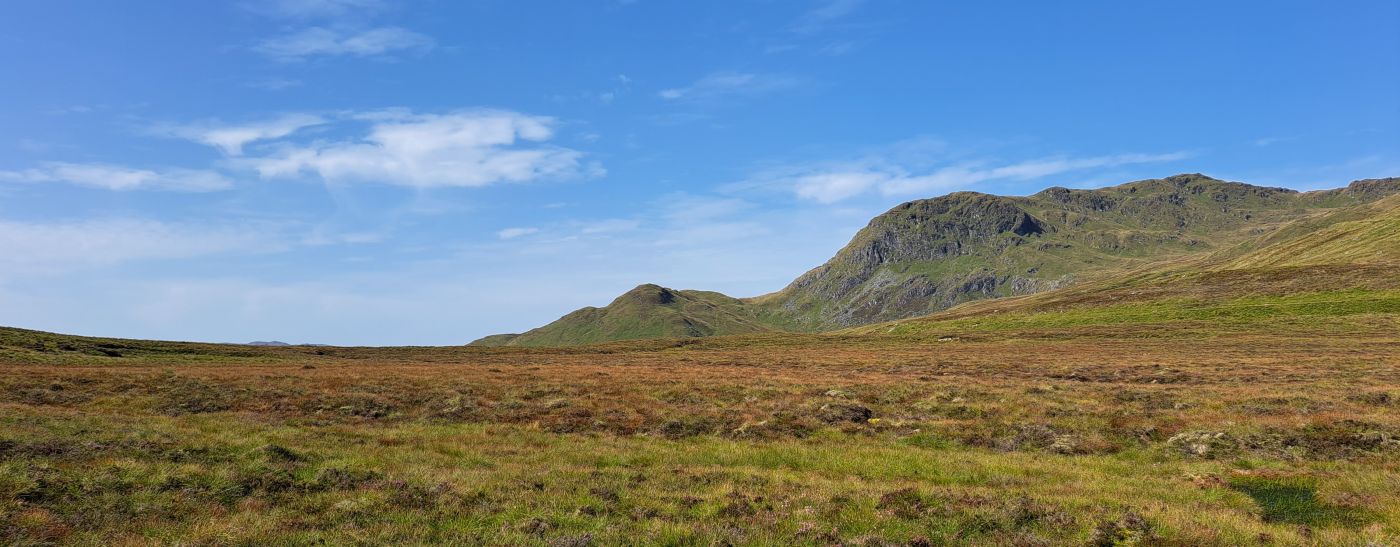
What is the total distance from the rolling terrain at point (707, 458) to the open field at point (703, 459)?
0.11 m

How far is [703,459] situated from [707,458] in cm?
20

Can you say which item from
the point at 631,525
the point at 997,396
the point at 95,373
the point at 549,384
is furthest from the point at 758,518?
the point at 95,373

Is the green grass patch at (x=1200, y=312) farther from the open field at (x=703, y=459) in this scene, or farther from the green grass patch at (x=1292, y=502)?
the green grass patch at (x=1292, y=502)

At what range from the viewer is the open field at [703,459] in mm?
12172

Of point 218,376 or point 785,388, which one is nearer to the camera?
point 785,388

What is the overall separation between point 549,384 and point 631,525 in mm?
28750

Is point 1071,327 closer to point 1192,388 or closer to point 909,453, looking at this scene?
point 1192,388

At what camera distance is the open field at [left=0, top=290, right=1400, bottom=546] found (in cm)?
1217

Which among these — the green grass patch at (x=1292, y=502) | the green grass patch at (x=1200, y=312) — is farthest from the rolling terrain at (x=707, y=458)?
the green grass patch at (x=1200, y=312)

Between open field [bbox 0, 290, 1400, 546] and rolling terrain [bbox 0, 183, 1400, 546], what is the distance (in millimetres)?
106

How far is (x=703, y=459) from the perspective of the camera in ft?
66.9

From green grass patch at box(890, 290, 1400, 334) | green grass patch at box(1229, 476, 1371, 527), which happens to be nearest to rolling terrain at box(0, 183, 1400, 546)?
green grass patch at box(1229, 476, 1371, 527)

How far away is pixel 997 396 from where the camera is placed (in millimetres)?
33062

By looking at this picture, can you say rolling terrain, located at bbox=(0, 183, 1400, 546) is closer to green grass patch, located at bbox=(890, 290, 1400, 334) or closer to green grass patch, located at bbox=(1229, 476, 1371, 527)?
green grass patch, located at bbox=(1229, 476, 1371, 527)
